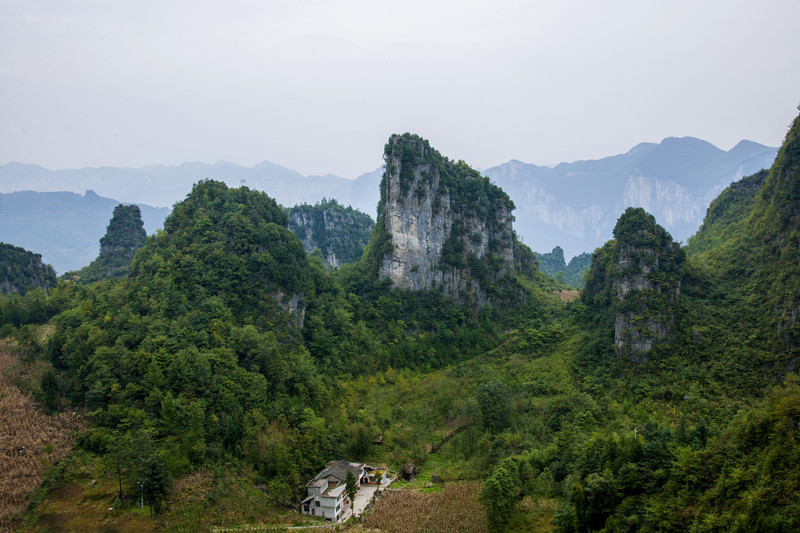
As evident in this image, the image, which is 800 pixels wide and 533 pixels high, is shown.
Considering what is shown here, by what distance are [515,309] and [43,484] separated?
42.4 metres

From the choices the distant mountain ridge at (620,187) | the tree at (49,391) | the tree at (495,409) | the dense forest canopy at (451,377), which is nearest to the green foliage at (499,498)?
the dense forest canopy at (451,377)

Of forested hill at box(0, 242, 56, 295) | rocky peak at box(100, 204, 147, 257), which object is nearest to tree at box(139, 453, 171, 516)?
forested hill at box(0, 242, 56, 295)

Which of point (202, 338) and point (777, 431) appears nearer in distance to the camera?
point (777, 431)

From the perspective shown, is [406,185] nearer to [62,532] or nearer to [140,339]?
[140,339]

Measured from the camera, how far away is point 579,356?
3838 cm

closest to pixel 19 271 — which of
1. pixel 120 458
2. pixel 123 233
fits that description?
pixel 123 233

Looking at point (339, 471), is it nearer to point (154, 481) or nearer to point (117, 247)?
point (154, 481)

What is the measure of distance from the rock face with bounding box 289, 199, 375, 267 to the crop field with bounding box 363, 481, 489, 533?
56.5 metres

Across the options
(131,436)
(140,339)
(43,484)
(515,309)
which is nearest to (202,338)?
(140,339)

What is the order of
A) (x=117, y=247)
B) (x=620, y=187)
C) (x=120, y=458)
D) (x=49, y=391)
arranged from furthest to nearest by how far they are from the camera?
(x=620, y=187) → (x=117, y=247) → (x=49, y=391) → (x=120, y=458)

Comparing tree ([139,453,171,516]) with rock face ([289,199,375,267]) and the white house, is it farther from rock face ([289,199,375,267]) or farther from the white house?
rock face ([289,199,375,267])

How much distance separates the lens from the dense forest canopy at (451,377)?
18.8 meters

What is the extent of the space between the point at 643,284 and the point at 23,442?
1606 inches

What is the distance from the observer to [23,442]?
23.0m
